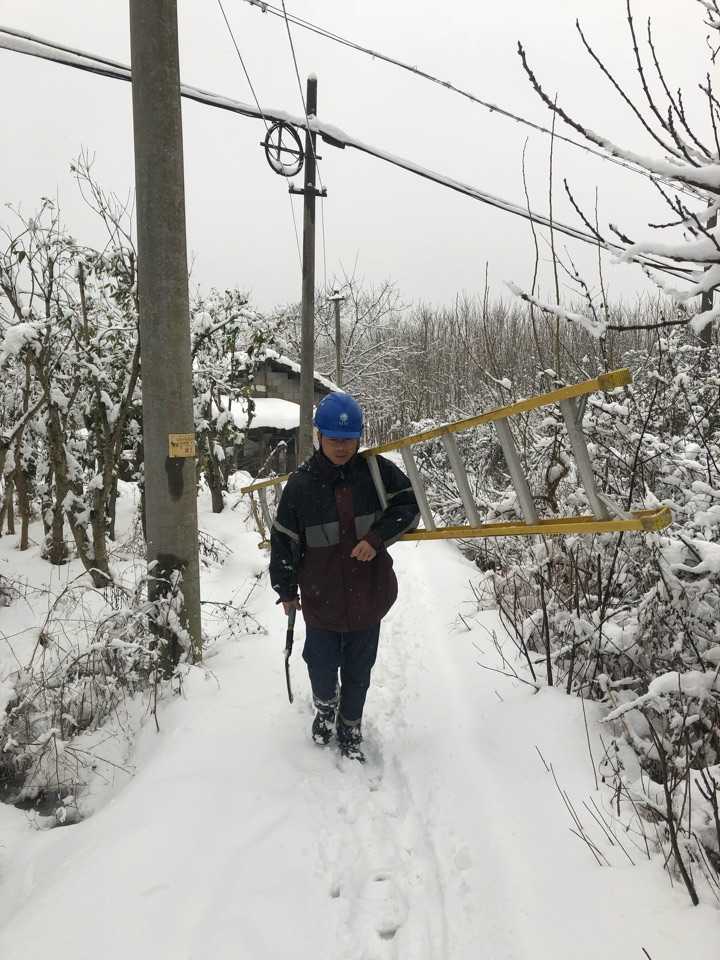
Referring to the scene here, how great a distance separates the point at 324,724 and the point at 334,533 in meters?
1.03

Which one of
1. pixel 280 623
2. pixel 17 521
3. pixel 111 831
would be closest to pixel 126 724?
pixel 111 831

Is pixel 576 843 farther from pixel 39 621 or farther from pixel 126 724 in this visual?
pixel 39 621

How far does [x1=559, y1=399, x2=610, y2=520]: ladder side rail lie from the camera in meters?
2.02

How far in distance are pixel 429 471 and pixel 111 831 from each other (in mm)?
8485

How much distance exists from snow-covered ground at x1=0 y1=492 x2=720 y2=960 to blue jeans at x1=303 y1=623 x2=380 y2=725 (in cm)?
26

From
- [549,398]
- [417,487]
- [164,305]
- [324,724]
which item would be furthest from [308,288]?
[549,398]

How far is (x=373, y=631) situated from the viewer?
298 cm

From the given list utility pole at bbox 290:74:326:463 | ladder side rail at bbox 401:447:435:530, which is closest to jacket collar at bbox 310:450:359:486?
ladder side rail at bbox 401:447:435:530

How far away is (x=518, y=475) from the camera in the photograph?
2.39 m

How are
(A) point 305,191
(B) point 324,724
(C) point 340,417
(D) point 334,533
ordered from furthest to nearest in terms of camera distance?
(A) point 305,191 < (B) point 324,724 < (D) point 334,533 < (C) point 340,417

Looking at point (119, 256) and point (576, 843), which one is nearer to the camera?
point (576, 843)

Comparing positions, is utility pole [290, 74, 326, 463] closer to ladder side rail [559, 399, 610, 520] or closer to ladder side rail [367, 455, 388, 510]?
ladder side rail [367, 455, 388, 510]

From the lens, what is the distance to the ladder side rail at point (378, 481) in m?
2.89

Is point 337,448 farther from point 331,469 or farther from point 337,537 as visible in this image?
point 337,537
